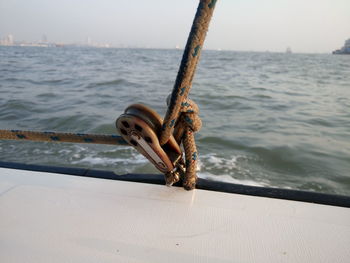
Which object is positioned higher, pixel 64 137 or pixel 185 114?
pixel 185 114

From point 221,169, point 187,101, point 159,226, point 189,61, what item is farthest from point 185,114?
point 221,169

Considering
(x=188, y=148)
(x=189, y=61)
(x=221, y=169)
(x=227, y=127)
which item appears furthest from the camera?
(x=227, y=127)

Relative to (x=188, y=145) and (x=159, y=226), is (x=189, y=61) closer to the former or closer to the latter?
(x=188, y=145)

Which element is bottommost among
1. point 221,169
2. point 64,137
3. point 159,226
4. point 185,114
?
point 221,169

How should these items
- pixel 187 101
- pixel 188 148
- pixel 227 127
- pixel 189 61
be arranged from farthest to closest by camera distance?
pixel 227 127 → pixel 188 148 → pixel 187 101 → pixel 189 61

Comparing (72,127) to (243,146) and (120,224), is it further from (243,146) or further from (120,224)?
(120,224)

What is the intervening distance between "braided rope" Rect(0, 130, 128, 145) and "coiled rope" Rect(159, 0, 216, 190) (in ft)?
0.69

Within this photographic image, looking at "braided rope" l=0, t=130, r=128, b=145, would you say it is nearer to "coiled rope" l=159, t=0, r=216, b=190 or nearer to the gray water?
"coiled rope" l=159, t=0, r=216, b=190

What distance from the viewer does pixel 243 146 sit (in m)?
3.62

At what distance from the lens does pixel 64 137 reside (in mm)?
1062

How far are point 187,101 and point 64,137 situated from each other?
0.50m

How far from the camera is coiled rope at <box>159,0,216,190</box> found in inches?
29.4

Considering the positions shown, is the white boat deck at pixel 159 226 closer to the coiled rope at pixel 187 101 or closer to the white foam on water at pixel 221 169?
the coiled rope at pixel 187 101

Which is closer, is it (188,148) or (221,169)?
(188,148)
